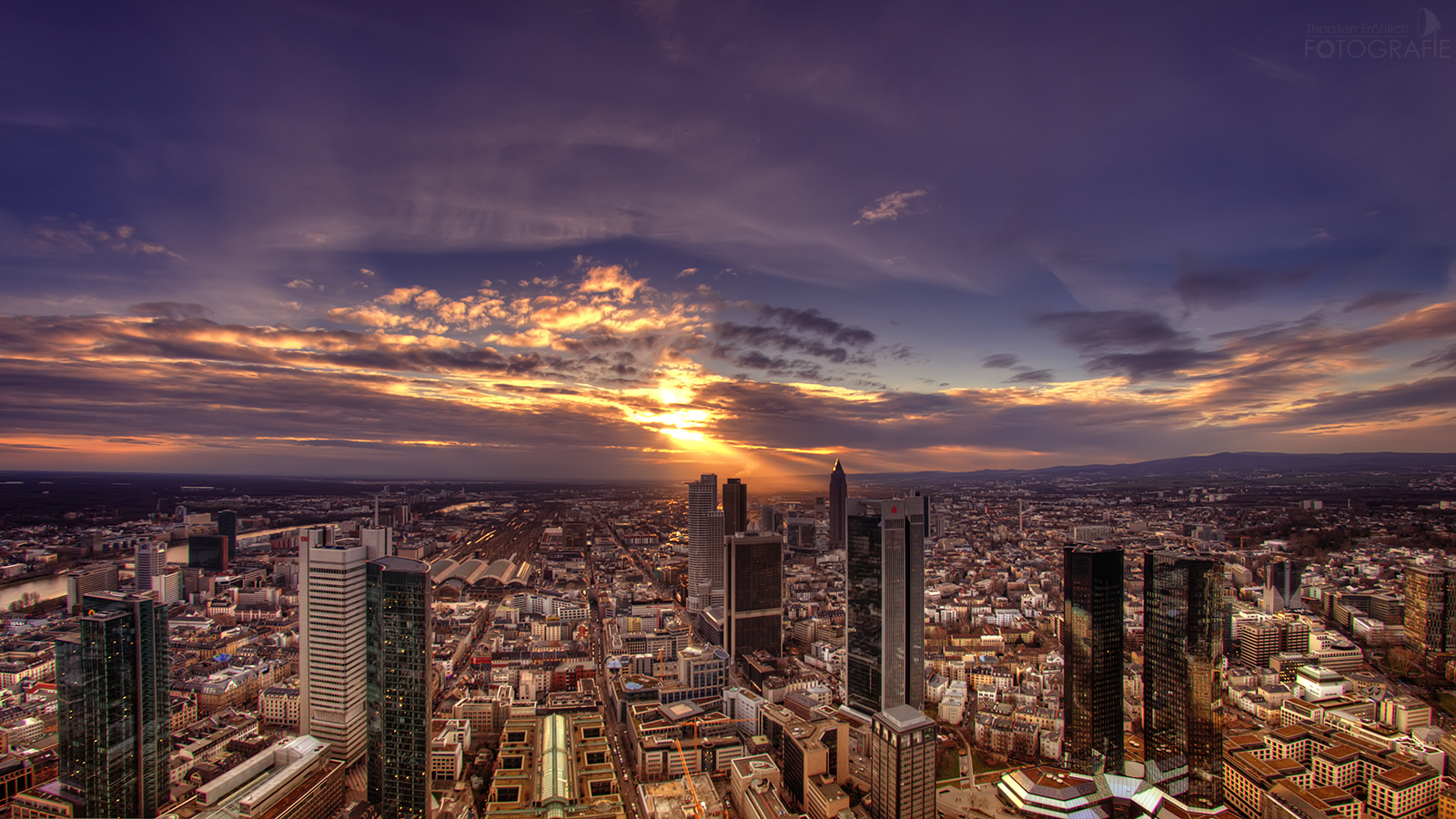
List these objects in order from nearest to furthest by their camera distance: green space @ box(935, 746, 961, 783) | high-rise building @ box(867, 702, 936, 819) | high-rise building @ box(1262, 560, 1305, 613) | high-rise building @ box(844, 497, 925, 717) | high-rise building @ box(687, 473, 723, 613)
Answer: high-rise building @ box(867, 702, 936, 819), green space @ box(935, 746, 961, 783), high-rise building @ box(844, 497, 925, 717), high-rise building @ box(1262, 560, 1305, 613), high-rise building @ box(687, 473, 723, 613)

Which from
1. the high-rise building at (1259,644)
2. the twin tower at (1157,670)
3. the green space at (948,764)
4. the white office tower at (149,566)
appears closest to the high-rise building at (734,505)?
the green space at (948,764)

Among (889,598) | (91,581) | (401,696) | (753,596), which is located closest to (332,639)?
(401,696)

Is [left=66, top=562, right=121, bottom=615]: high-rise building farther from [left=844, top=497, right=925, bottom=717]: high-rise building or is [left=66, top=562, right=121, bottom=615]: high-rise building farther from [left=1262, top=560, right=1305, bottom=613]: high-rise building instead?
[left=1262, top=560, right=1305, bottom=613]: high-rise building

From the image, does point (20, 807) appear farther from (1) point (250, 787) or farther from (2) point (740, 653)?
(2) point (740, 653)

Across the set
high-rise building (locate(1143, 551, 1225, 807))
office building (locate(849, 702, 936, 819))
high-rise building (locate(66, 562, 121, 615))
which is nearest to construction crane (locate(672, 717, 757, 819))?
office building (locate(849, 702, 936, 819))

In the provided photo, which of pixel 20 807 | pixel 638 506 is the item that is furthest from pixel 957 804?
pixel 638 506

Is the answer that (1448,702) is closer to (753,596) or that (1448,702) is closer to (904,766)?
(904,766)
